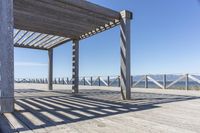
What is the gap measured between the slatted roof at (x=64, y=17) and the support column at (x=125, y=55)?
1.14ft

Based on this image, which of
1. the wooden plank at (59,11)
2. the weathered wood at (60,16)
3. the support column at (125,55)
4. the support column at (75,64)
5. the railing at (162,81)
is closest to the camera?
the wooden plank at (59,11)

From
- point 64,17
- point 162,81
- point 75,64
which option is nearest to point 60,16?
point 64,17

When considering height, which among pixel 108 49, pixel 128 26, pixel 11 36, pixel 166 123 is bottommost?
pixel 166 123

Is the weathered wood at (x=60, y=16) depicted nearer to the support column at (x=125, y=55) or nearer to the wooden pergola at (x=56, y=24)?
the wooden pergola at (x=56, y=24)

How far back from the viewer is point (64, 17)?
7.07m

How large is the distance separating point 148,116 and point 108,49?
3686 centimetres

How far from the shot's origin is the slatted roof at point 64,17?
6.11 m

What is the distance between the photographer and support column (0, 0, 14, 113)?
4.45 metres

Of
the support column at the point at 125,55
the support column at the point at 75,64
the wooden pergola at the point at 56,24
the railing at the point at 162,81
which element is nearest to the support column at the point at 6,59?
the wooden pergola at the point at 56,24

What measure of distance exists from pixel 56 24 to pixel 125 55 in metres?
2.96

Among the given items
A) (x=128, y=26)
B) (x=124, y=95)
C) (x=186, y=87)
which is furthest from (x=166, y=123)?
(x=186, y=87)

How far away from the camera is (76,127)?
313cm

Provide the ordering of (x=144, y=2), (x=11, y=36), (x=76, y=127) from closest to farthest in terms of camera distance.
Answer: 1. (x=76, y=127)
2. (x=11, y=36)
3. (x=144, y=2)

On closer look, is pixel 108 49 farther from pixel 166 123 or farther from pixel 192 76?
pixel 166 123
